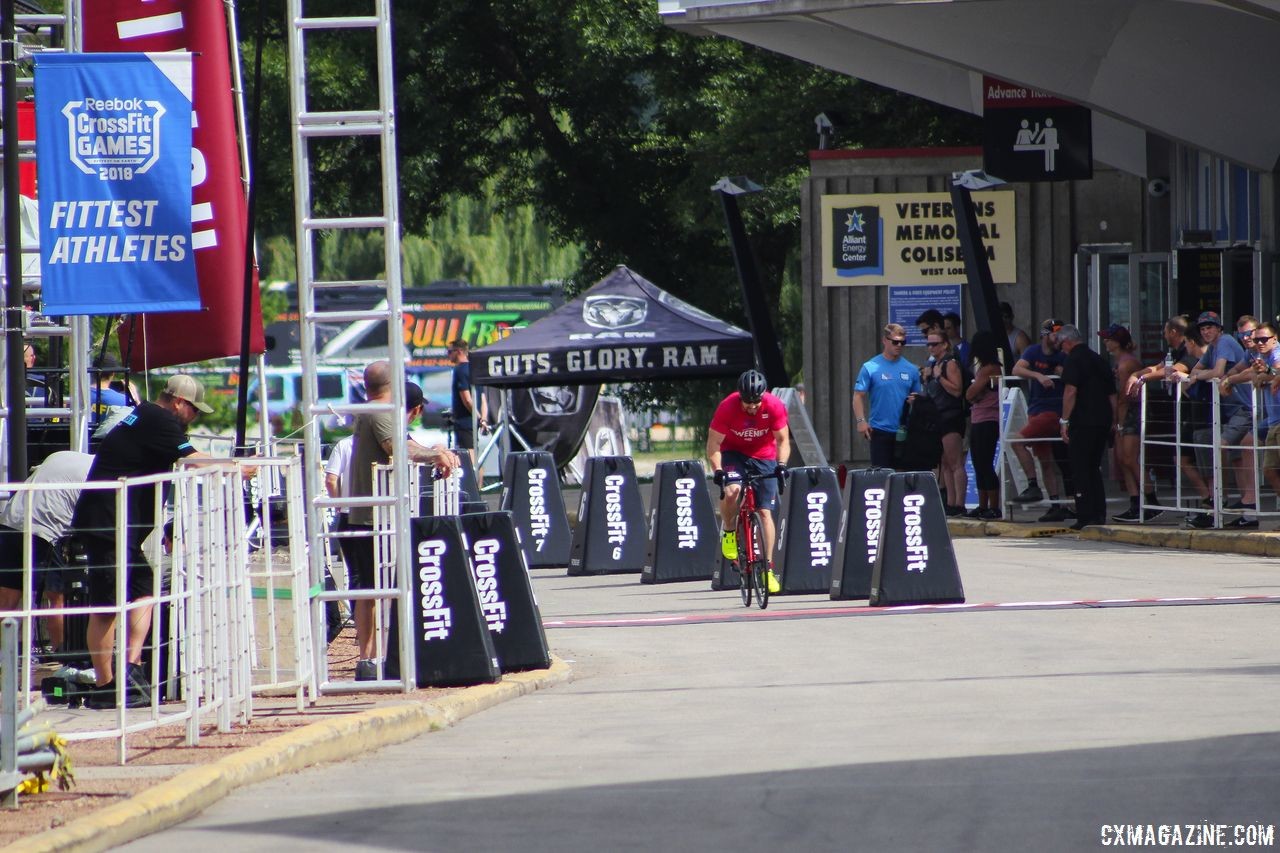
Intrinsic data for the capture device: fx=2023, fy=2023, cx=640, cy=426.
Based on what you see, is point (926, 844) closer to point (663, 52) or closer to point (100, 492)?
point (100, 492)

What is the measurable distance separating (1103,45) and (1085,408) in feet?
16.8

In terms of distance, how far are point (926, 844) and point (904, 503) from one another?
7795 mm

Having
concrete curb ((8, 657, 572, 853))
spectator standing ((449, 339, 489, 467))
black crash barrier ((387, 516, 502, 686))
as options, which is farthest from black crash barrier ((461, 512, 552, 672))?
spectator standing ((449, 339, 489, 467))

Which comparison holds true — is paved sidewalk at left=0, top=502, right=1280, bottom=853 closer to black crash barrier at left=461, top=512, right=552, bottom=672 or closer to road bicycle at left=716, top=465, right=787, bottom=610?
black crash barrier at left=461, top=512, right=552, bottom=672

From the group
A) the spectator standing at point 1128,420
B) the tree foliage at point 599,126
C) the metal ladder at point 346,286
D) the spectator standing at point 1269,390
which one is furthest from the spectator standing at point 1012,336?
the metal ladder at point 346,286

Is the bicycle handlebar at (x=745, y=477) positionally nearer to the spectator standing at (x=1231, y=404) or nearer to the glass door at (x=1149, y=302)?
the spectator standing at (x=1231, y=404)

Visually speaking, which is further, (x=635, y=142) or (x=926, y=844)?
(x=635, y=142)

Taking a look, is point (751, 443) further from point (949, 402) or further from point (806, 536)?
point (949, 402)

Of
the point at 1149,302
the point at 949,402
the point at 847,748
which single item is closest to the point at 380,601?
the point at 847,748

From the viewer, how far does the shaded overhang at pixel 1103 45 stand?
21.3m

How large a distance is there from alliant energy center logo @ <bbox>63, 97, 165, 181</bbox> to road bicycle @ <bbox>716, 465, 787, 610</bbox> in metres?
4.91

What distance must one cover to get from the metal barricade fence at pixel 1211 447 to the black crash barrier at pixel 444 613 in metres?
8.95

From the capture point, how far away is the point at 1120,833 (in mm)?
6613

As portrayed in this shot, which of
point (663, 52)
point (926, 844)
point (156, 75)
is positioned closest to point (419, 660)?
point (156, 75)
